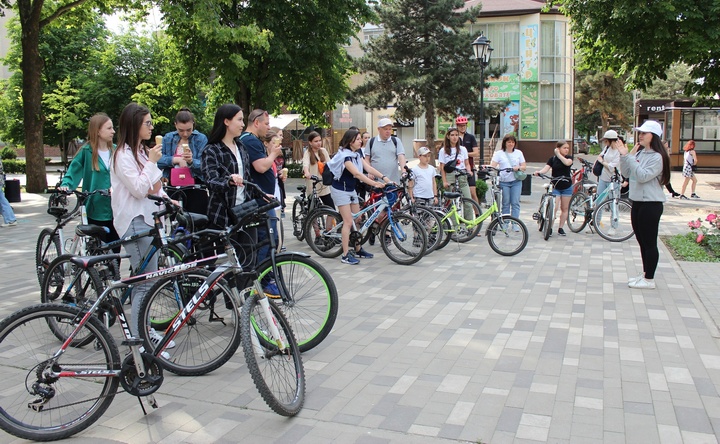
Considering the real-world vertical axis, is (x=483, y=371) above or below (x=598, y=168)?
below

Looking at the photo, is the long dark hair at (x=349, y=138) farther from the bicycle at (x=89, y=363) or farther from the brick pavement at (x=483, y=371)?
the bicycle at (x=89, y=363)

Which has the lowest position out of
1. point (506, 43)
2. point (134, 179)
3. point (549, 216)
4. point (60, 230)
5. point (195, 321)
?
point (549, 216)

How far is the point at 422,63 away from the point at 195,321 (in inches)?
1156

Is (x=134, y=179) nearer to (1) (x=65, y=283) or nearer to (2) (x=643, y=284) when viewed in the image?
(1) (x=65, y=283)

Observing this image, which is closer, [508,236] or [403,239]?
[403,239]

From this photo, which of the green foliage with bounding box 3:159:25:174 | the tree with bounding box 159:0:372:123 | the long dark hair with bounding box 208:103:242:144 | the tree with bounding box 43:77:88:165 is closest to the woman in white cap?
the long dark hair with bounding box 208:103:242:144

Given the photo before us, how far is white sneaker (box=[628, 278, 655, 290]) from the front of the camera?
688 cm

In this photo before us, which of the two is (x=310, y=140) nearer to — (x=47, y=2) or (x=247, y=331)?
(x=247, y=331)

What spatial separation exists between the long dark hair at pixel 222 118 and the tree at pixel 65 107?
34000mm

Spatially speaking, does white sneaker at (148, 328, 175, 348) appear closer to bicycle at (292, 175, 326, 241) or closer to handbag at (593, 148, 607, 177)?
bicycle at (292, 175, 326, 241)

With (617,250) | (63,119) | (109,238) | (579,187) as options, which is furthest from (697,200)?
(63,119)

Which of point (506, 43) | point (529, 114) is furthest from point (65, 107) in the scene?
point (529, 114)

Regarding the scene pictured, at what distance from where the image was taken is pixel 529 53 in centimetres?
3931

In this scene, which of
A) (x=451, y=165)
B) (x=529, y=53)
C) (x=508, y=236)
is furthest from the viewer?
(x=529, y=53)
